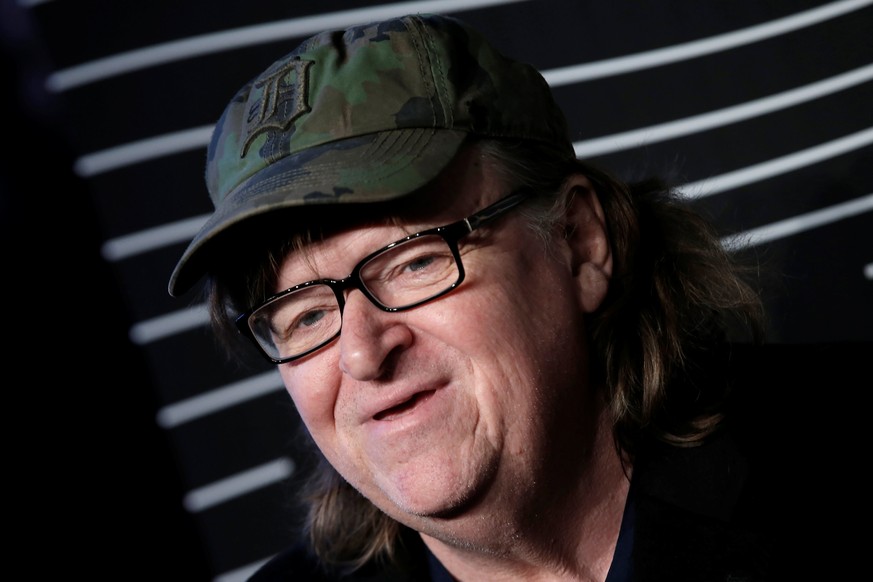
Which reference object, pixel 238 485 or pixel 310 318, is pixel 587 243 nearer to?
pixel 310 318

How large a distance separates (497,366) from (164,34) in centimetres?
130

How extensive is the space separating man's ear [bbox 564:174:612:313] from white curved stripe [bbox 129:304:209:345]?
1.01 m

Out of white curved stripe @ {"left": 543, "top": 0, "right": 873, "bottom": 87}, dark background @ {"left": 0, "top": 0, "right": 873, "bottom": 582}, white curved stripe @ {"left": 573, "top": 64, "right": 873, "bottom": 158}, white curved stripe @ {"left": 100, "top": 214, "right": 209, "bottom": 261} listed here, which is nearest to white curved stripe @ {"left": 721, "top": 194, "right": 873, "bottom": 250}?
dark background @ {"left": 0, "top": 0, "right": 873, "bottom": 582}

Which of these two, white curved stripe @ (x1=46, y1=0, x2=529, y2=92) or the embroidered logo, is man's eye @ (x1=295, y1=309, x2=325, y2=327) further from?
white curved stripe @ (x1=46, y1=0, x2=529, y2=92)

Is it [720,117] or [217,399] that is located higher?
[720,117]

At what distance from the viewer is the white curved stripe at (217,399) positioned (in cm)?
233

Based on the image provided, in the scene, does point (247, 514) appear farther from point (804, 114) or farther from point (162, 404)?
point (804, 114)

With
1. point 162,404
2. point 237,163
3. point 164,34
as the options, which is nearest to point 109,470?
point 162,404

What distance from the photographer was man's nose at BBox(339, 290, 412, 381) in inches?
59.1

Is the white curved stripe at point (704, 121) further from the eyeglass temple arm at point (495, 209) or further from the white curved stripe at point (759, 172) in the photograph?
the eyeglass temple arm at point (495, 209)

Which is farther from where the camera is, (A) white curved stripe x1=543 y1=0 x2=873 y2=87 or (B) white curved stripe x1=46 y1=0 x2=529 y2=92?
(A) white curved stripe x1=543 y1=0 x2=873 y2=87

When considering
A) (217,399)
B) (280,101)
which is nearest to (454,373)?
(280,101)

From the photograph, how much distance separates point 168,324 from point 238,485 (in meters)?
0.48

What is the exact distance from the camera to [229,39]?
7.48 feet
